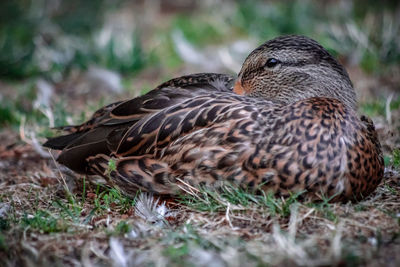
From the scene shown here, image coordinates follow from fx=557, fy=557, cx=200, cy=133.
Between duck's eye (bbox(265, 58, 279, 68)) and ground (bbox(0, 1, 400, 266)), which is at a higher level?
duck's eye (bbox(265, 58, 279, 68))

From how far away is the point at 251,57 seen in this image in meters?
3.84

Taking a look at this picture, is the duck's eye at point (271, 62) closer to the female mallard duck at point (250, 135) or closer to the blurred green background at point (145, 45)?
the female mallard duck at point (250, 135)

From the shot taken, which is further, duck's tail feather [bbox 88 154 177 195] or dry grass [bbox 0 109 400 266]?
duck's tail feather [bbox 88 154 177 195]

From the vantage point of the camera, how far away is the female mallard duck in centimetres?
301

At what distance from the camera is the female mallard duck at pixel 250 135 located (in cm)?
301

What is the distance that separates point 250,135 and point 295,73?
0.82 meters

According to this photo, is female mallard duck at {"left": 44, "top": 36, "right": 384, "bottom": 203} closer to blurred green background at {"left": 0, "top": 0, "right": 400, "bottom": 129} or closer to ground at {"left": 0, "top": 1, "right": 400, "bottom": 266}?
ground at {"left": 0, "top": 1, "right": 400, "bottom": 266}

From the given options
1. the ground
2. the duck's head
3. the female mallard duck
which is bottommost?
the ground

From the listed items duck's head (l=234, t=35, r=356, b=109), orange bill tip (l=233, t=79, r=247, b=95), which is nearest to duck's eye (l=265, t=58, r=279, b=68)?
duck's head (l=234, t=35, r=356, b=109)

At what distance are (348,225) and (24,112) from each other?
146 inches

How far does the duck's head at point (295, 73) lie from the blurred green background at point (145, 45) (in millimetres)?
1472

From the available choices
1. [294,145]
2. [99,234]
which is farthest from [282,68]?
[99,234]

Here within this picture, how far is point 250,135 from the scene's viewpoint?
315 centimetres

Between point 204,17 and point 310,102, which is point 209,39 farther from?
point 310,102
